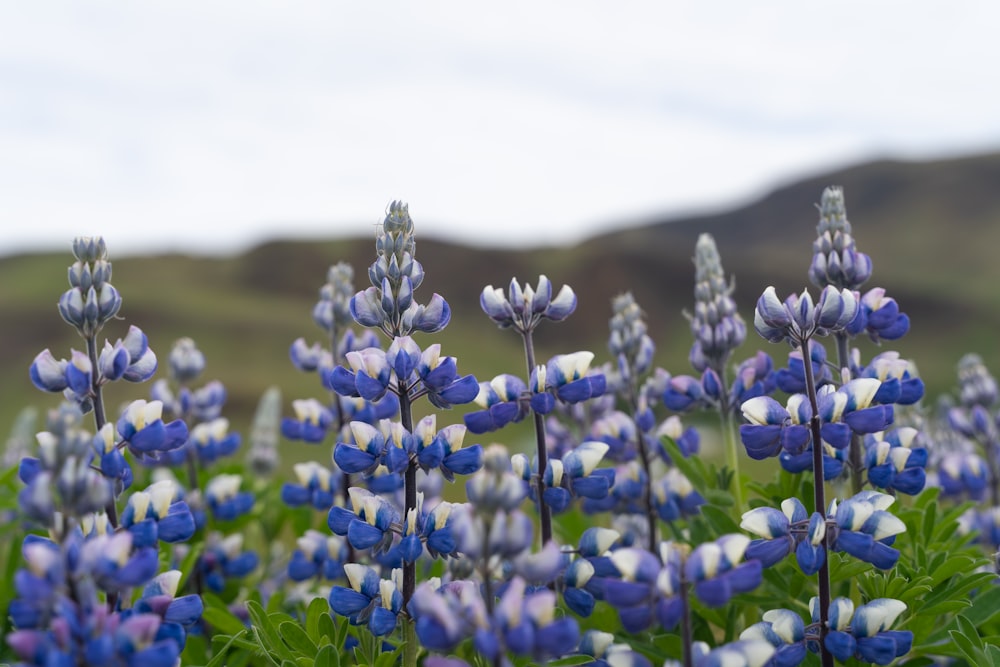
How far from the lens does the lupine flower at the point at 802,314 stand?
218cm

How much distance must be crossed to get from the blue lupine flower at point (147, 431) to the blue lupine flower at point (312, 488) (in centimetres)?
105

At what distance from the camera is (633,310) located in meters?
3.56

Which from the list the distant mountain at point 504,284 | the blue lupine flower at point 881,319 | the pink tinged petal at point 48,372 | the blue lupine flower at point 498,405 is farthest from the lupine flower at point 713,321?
the distant mountain at point 504,284

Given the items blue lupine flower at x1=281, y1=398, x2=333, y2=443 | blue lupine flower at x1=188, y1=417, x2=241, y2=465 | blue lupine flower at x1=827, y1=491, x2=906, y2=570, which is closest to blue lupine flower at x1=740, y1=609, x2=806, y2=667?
A: blue lupine flower at x1=827, y1=491, x2=906, y2=570

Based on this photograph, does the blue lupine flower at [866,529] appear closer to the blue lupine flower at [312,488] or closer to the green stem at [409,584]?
the green stem at [409,584]

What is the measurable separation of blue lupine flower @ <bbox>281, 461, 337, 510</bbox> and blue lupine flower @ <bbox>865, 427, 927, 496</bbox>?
1865 millimetres

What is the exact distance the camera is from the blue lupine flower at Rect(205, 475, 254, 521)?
369cm

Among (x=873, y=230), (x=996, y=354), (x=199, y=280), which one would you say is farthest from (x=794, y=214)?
(x=199, y=280)

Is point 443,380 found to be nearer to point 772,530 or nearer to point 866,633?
point 772,530

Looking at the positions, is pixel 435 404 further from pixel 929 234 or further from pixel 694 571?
pixel 929 234

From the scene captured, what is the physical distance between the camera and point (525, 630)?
1503 millimetres

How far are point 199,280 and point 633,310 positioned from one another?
4108 cm

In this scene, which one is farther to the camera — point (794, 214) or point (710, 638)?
point (794, 214)

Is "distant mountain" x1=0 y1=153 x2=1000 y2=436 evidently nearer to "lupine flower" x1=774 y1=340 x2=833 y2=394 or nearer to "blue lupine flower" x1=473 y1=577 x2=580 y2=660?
"lupine flower" x1=774 y1=340 x2=833 y2=394
